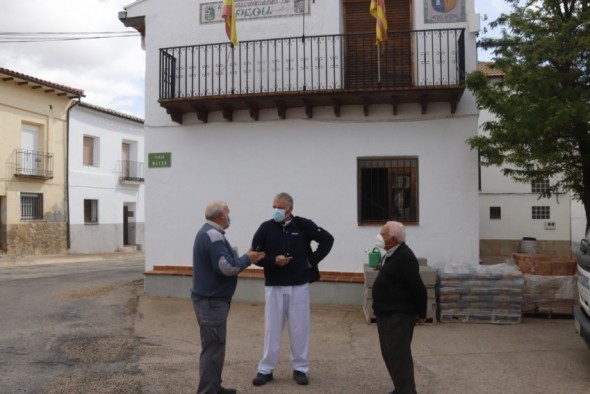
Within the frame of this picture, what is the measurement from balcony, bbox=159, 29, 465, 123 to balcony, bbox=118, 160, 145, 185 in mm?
16926

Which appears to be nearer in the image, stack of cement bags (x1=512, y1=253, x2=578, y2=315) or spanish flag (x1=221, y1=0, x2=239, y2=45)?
stack of cement bags (x1=512, y1=253, x2=578, y2=315)

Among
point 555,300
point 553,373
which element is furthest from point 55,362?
point 555,300

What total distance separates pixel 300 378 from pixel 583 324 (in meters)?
2.82

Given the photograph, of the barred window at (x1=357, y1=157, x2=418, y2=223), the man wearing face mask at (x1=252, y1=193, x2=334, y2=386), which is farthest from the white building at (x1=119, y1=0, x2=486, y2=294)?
the man wearing face mask at (x1=252, y1=193, x2=334, y2=386)

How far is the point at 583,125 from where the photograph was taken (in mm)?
7629

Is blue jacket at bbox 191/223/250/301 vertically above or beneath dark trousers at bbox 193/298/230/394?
above

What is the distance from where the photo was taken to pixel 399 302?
4.62 metres

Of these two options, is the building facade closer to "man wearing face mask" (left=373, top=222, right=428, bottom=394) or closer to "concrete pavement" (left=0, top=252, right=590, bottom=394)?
"concrete pavement" (left=0, top=252, right=590, bottom=394)

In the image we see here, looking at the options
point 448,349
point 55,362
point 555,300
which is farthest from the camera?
point 555,300

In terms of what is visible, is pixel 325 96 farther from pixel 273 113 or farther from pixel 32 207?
pixel 32 207

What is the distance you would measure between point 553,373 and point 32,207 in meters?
21.4

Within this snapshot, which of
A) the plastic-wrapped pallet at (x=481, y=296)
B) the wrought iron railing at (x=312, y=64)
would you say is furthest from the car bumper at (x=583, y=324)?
the wrought iron railing at (x=312, y=64)

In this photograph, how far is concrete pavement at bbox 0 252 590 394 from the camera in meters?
5.37

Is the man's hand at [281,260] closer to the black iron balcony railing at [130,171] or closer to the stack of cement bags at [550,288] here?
the stack of cement bags at [550,288]
